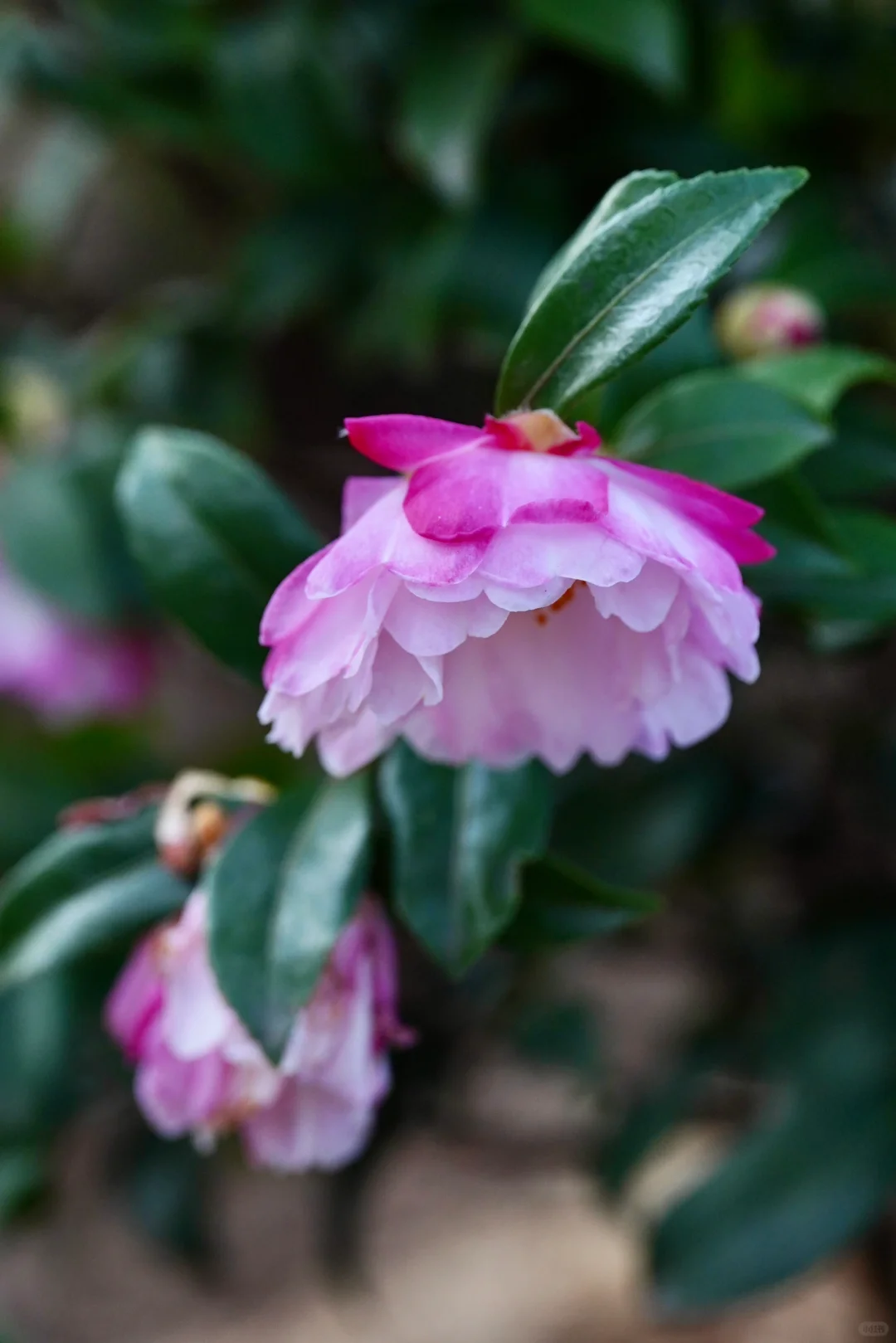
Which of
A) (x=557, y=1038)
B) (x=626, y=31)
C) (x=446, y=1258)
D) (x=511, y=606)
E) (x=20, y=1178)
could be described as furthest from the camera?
(x=446, y=1258)

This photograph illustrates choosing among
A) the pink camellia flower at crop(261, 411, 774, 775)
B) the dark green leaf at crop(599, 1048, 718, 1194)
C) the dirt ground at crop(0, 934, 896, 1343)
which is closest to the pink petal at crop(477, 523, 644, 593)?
the pink camellia flower at crop(261, 411, 774, 775)

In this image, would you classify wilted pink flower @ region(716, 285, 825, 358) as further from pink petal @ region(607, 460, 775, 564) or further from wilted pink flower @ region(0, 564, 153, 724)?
wilted pink flower @ region(0, 564, 153, 724)

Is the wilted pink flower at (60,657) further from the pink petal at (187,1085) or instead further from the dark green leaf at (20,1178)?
the pink petal at (187,1085)

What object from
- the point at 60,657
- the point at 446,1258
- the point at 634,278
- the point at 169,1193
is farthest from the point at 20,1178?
the point at 446,1258

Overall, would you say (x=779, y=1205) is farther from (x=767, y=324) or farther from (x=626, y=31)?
(x=626, y=31)

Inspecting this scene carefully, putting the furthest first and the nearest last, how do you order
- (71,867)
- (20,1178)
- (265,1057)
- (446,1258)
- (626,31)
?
(446,1258)
(20,1178)
(626,31)
(71,867)
(265,1057)

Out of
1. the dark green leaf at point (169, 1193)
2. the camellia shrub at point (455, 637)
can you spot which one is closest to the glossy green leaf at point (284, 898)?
the camellia shrub at point (455, 637)
